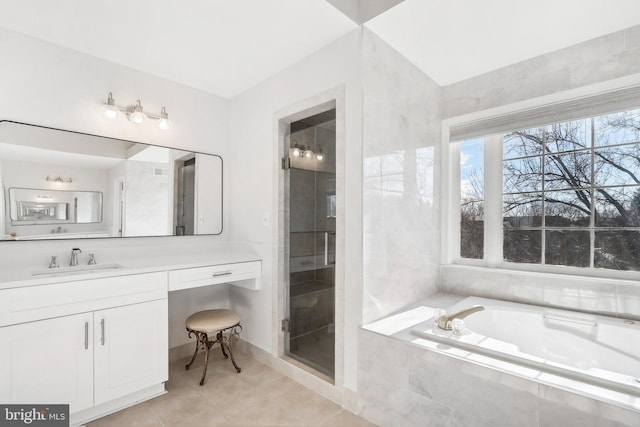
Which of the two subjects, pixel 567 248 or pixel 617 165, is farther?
pixel 567 248

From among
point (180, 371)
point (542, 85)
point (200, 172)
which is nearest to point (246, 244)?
point (200, 172)

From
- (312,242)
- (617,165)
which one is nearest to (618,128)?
(617,165)

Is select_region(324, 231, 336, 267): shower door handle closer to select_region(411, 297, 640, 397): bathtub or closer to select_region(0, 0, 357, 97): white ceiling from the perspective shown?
select_region(411, 297, 640, 397): bathtub

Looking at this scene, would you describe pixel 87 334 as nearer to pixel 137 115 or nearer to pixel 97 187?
pixel 97 187

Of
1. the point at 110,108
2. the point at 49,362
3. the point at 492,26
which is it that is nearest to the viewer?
the point at 49,362

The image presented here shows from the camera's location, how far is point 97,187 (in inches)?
90.4

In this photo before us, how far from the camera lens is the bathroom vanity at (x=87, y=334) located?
1.57 meters

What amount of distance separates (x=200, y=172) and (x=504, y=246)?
271 centimetres

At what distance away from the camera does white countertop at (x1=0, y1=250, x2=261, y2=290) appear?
161cm

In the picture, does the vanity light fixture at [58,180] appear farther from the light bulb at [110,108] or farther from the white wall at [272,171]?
the white wall at [272,171]

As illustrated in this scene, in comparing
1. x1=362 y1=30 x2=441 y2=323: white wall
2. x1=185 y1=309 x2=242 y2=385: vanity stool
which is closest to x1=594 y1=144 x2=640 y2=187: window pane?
x1=362 y1=30 x2=441 y2=323: white wall

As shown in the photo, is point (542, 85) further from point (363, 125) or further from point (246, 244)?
point (246, 244)

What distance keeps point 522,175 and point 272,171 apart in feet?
6.56

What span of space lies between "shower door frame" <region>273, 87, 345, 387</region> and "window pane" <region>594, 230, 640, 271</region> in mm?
1760
